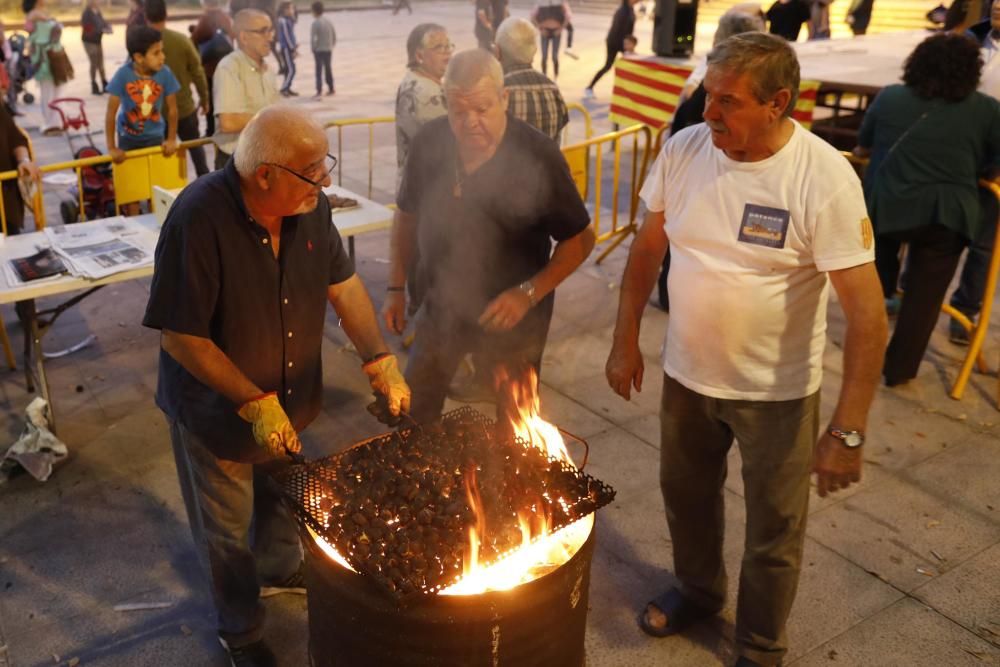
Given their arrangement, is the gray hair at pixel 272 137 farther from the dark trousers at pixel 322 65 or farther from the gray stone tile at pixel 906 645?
the dark trousers at pixel 322 65

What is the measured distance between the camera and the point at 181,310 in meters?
2.75

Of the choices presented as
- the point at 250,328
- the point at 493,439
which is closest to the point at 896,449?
the point at 493,439

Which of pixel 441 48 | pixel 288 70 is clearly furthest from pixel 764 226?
pixel 288 70

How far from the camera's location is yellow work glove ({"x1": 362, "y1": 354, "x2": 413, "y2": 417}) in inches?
128

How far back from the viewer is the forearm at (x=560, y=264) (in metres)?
3.87

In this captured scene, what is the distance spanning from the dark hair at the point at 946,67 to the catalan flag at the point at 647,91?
5.40 m

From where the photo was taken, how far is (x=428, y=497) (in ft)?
9.17

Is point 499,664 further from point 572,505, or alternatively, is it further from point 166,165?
point 166,165

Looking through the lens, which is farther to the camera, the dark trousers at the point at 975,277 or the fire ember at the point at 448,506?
the dark trousers at the point at 975,277

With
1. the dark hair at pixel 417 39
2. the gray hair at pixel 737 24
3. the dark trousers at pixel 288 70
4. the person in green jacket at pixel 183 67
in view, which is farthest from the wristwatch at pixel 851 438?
the dark trousers at pixel 288 70

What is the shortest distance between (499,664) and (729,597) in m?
1.73

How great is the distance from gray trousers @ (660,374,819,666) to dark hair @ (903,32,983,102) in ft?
9.64

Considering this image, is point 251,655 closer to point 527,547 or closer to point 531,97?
point 527,547

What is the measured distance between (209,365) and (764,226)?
185 cm
